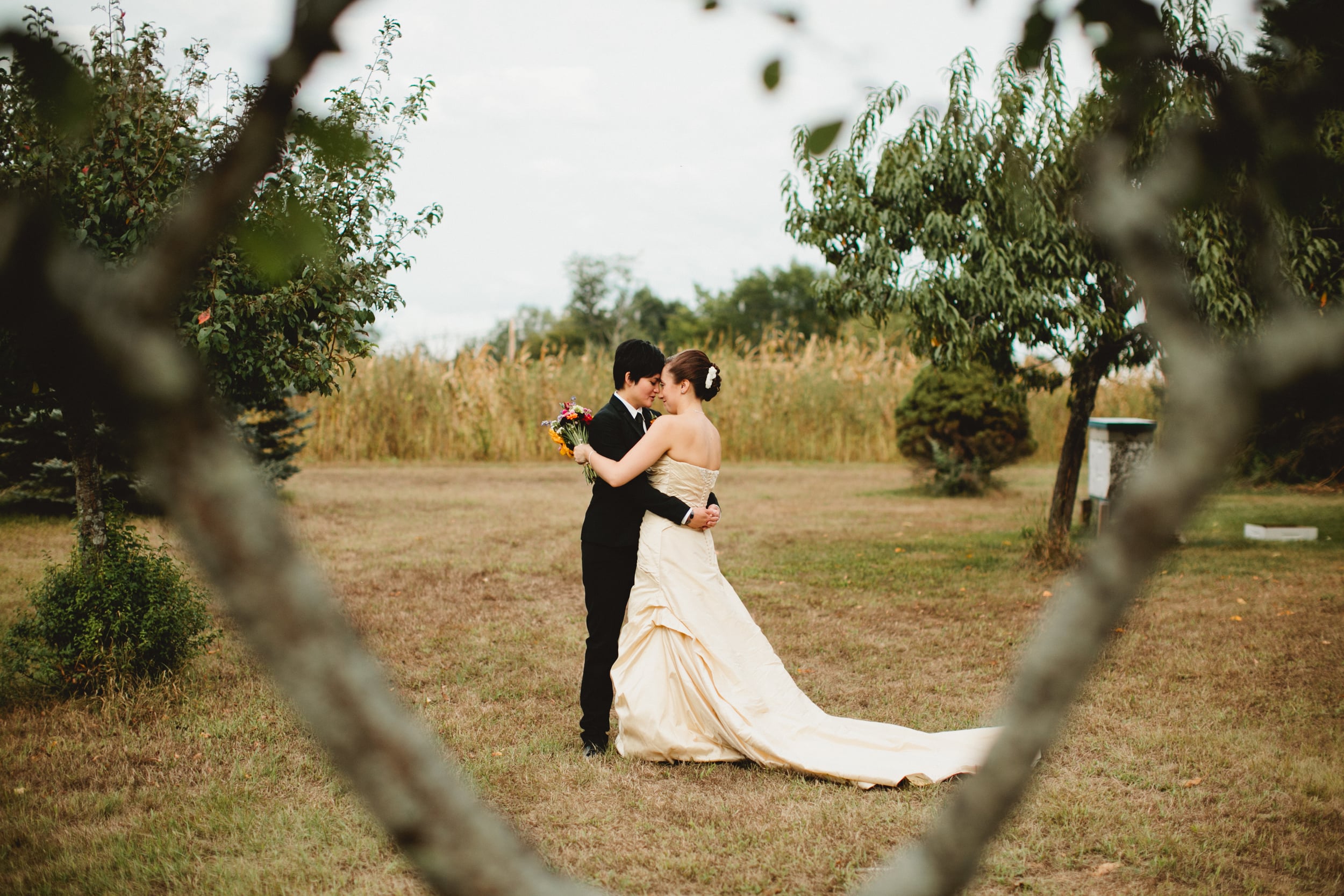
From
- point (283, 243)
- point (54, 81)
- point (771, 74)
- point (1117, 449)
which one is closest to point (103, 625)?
point (283, 243)

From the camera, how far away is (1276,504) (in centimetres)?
1524

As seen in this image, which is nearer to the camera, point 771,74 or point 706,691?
point 771,74

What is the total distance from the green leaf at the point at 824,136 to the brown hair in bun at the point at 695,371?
142 inches

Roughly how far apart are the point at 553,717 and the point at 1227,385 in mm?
5177

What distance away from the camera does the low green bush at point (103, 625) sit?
535 centimetres

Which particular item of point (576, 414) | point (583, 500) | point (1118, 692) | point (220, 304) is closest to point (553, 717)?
point (576, 414)

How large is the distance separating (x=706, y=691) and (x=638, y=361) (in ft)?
5.68

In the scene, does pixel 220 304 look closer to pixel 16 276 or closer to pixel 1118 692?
pixel 16 276

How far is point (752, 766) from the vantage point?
15.9 ft

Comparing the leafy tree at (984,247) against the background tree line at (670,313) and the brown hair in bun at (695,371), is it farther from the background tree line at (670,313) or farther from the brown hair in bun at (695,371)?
the background tree line at (670,313)

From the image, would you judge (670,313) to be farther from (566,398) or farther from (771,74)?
(771,74)

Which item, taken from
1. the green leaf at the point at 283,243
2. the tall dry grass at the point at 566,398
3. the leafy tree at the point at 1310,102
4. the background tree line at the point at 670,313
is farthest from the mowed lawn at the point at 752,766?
the background tree line at the point at 670,313

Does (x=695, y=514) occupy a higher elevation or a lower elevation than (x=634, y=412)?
lower

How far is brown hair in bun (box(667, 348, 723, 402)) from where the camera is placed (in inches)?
203
